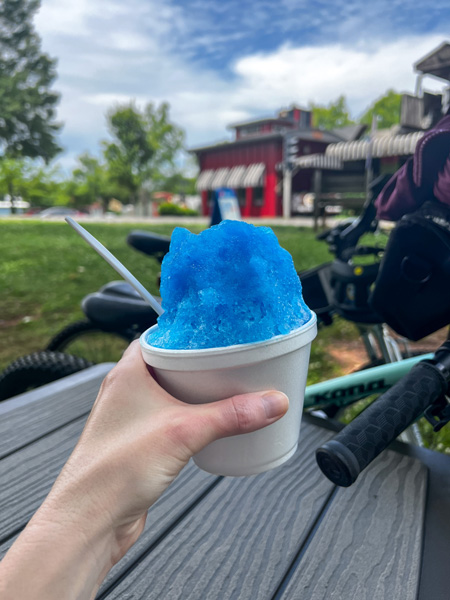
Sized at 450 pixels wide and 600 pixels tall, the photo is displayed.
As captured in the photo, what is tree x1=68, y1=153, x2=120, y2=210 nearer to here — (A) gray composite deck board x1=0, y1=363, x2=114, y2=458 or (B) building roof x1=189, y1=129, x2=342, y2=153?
(B) building roof x1=189, y1=129, x2=342, y2=153

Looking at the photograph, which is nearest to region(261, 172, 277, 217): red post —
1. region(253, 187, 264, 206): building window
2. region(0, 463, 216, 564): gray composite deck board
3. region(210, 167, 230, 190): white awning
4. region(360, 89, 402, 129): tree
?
region(253, 187, 264, 206): building window

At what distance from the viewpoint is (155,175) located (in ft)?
120

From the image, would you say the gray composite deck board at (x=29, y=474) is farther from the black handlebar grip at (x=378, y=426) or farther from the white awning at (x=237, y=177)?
the white awning at (x=237, y=177)

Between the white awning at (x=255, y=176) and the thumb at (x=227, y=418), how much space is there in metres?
23.5

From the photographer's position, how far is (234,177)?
24.6 meters

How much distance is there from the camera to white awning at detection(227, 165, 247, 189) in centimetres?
2430

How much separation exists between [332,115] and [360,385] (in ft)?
107

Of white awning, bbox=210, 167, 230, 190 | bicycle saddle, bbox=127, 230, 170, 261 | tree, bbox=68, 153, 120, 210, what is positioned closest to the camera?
bicycle saddle, bbox=127, 230, 170, 261

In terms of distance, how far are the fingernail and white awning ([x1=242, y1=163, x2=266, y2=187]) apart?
23446 mm

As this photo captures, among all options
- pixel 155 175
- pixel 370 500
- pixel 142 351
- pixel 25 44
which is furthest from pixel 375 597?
pixel 155 175

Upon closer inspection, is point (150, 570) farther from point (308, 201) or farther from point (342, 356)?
point (308, 201)

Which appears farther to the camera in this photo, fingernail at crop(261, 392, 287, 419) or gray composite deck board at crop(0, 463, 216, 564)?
gray composite deck board at crop(0, 463, 216, 564)

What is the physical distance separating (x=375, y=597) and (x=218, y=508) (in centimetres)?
34

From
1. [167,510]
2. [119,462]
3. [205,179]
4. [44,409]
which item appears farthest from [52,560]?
[205,179]
